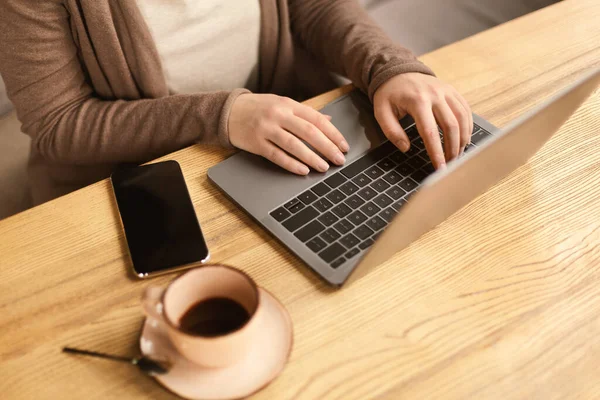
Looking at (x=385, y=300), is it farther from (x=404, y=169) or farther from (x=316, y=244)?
(x=404, y=169)

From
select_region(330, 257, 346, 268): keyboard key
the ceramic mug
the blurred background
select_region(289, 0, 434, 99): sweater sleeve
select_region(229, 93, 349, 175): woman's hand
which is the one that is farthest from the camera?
the blurred background

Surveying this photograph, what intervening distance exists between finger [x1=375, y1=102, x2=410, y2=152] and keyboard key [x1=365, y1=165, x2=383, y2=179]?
0.16 feet

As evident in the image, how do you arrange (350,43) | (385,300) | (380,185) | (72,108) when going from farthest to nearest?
1. (350,43)
2. (72,108)
3. (380,185)
4. (385,300)

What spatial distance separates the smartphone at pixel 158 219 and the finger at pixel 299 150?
14 cm

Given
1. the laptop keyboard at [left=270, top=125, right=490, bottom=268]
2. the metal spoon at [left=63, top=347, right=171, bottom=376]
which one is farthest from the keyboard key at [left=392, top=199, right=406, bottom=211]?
the metal spoon at [left=63, top=347, right=171, bottom=376]

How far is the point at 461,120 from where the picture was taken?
2.40ft

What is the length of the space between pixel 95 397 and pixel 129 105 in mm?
436

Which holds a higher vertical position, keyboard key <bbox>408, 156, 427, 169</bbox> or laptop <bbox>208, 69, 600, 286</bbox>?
laptop <bbox>208, 69, 600, 286</bbox>

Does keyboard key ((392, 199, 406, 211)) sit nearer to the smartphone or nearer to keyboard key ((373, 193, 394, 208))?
keyboard key ((373, 193, 394, 208))

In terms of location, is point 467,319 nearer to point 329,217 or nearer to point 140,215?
point 329,217

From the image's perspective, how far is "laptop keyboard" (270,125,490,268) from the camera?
61 centimetres

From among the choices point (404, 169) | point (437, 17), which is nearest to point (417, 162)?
point (404, 169)

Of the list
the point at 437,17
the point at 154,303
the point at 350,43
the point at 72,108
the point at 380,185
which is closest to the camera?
the point at 154,303

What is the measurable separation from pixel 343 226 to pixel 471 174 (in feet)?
0.54
